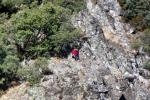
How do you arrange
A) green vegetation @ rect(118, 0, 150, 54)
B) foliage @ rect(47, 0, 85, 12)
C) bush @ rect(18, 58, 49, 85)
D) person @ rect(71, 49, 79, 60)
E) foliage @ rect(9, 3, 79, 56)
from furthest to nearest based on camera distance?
green vegetation @ rect(118, 0, 150, 54), foliage @ rect(47, 0, 85, 12), person @ rect(71, 49, 79, 60), foliage @ rect(9, 3, 79, 56), bush @ rect(18, 58, 49, 85)

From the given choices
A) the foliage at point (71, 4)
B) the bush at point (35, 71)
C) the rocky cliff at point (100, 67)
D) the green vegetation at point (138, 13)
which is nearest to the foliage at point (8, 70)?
the bush at point (35, 71)

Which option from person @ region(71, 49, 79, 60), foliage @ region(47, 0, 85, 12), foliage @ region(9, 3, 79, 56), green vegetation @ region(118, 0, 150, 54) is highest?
foliage @ region(9, 3, 79, 56)

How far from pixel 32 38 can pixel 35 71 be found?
5.33 meters

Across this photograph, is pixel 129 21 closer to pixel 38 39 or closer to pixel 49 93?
pixel 38 39

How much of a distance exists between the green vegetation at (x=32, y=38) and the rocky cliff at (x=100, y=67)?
1.38 metres

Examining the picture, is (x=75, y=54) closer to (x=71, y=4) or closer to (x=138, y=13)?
(x=71, y=4)

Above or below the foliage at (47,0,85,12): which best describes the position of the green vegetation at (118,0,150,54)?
below

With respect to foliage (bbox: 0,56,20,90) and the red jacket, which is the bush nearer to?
foliage (bbox: 0,56,20,90)

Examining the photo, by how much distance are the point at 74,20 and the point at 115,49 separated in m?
5.17

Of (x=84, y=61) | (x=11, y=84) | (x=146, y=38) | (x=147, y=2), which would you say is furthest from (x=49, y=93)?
(x=147, y=2)

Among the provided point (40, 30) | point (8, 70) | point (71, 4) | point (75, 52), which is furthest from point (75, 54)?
point (71, 4)

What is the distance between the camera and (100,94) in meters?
38.1

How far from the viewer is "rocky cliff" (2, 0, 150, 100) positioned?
36875 millimetres

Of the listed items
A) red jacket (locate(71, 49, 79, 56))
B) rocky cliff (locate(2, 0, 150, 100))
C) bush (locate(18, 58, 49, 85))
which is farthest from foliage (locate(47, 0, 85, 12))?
bush (locate(18, 58, 49, 85))
